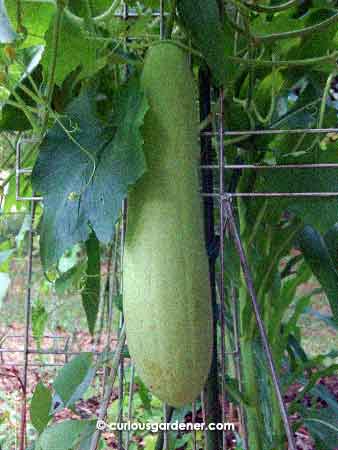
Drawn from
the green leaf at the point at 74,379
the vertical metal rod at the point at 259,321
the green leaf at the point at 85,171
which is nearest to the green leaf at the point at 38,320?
the green leaf at the point at 74,379

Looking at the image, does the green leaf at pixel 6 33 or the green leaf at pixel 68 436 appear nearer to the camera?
the green leaf at pixel 6 33

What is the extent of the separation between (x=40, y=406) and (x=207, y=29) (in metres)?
0.40

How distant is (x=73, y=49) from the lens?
0.54 meters

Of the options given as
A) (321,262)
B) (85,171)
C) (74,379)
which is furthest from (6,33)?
(321,262)

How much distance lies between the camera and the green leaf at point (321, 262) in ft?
2.27

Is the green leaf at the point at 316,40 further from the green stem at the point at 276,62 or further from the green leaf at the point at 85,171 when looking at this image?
the green leaf at the point at 85,171

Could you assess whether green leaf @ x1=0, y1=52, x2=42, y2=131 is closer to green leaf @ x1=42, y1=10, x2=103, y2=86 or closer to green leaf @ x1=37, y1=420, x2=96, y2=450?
green leaf @ x1=42, y1=10, x2=103, y2=86

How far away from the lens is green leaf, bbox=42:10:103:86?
52cm

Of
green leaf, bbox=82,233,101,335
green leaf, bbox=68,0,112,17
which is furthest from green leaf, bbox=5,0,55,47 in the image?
green leaf, bbox=82,233,101,335

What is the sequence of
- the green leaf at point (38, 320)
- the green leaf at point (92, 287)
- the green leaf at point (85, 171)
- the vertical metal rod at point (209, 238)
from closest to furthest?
the green leaf at point (85, 171), the vertical metal rod at point (209, 238), the green leaf at point (92, 287), the green leaf at point (38, 320)

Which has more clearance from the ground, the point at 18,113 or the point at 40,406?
the point at 18,113

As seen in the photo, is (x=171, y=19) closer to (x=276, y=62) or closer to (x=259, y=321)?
(x=276, y=62)

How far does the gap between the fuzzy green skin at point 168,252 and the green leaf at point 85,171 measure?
0.9 inches

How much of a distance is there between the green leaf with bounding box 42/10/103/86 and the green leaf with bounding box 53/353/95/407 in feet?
0.98
